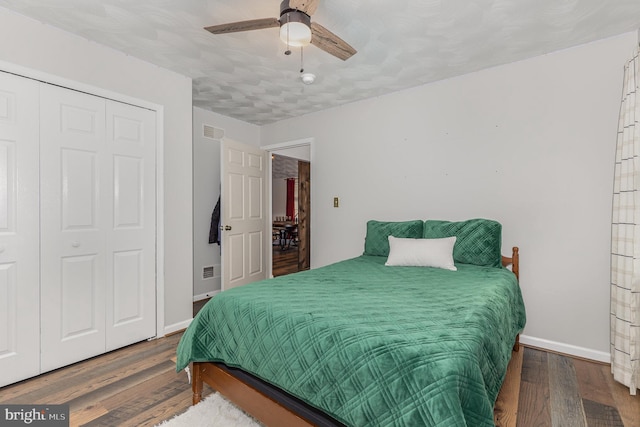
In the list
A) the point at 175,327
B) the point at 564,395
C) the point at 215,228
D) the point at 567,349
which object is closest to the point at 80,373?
the point at 175,327

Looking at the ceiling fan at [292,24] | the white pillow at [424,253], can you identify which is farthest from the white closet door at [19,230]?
the white pillow at [424,253]

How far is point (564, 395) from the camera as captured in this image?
192 cm

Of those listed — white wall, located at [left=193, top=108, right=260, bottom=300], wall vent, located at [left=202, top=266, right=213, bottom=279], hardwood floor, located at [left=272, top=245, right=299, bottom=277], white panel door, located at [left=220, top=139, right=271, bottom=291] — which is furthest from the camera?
hardwood floor, located at [left=272, top=245, right=299, bottom=277]

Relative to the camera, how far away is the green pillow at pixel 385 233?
2.90 m

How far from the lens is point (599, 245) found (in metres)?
2.36

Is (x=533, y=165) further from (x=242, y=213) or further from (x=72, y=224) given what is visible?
(x=72, y=224)

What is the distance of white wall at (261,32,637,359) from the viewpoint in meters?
2.37

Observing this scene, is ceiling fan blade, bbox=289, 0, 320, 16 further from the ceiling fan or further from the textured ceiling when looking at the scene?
the textured ceiling

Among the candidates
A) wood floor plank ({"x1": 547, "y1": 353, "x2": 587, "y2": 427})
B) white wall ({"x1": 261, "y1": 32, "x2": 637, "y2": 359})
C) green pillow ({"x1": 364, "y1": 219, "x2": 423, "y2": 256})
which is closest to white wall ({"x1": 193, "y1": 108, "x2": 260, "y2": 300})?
white wall ({"x1": 261, "y1": 32, "x2": 637, "y2": 359})

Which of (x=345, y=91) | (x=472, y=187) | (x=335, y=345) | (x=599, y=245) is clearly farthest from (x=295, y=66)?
(x=599, y=245)

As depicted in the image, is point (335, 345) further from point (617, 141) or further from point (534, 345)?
point (617, 141)

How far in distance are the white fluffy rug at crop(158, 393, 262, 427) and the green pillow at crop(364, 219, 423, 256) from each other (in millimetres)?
1789

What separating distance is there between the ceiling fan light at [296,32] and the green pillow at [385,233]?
6.02ft

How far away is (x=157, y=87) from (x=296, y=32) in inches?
68.3
